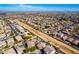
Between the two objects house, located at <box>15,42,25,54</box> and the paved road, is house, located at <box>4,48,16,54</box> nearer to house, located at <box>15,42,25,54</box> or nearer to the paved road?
house, located at <box>15,42,25,54</box>

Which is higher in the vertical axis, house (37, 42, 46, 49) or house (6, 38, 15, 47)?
house (6, 38, 15, 47)

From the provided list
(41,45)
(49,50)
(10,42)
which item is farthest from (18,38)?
(49,50)

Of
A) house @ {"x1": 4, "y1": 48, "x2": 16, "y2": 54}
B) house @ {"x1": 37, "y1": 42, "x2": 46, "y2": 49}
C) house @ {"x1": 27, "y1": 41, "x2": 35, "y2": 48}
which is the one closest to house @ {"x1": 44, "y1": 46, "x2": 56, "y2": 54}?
house @ {"x1": 37, "y1": 42, "x2": 46, "y2": 49}

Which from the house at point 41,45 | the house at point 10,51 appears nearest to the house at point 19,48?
the house at point 10,51

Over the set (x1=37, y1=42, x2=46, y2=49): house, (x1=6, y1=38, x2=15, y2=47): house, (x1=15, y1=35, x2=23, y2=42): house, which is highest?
(x1=15, y1=35, x2=23, y2=42): house

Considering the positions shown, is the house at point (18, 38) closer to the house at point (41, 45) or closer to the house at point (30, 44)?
the house at point (30, 44)

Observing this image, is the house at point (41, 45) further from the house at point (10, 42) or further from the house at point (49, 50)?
the house at point (10, 42)

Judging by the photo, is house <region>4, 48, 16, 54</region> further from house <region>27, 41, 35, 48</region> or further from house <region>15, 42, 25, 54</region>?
house <region>27, 41, 35, 48</region>

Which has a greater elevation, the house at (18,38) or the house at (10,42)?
the house at (18,38)

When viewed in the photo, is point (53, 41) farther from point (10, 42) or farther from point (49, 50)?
point (10, 42)

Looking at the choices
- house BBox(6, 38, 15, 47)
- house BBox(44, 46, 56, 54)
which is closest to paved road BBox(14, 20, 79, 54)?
house BBox(44, 46, 56, 54)

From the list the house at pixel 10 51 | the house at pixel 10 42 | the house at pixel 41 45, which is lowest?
the house at pixel 10 51
